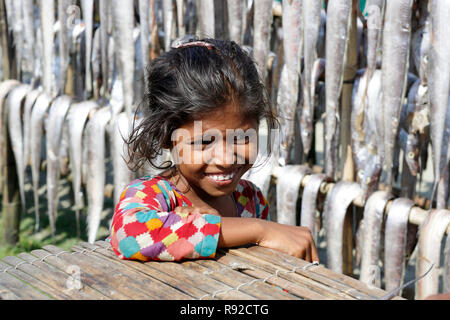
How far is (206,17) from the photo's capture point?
2400 millimetres

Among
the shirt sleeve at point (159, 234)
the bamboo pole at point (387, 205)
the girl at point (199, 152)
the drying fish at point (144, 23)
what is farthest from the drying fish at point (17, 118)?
the shirt sleeve at point (159, 234)

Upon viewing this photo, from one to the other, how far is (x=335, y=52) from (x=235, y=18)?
47cm

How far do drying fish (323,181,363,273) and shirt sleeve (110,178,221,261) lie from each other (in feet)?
3.58

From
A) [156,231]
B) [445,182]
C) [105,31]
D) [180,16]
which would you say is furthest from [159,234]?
[105,31]

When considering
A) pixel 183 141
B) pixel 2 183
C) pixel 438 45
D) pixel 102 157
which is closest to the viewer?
pixel 183 141

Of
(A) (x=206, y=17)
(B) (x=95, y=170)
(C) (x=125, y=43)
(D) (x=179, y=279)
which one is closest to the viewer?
(D) (x=179, y=279)

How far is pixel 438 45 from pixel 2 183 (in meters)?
2.90

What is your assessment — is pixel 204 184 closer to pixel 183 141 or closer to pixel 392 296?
pixel 183 141

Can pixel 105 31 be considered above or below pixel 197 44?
above

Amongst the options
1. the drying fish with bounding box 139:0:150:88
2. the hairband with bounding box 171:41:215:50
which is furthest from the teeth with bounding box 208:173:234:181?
the drying fish with bounding box 139:0:150:88

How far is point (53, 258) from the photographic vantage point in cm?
130

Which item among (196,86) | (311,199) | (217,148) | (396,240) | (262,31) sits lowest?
(396,240)

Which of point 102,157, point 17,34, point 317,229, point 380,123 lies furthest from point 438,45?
point 17,34

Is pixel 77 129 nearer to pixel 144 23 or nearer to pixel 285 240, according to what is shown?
pixel 144 23
